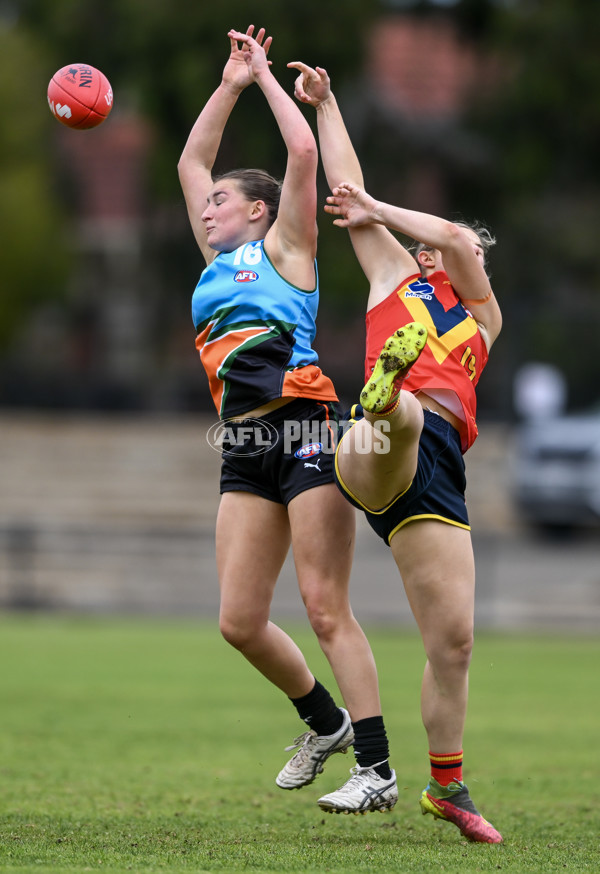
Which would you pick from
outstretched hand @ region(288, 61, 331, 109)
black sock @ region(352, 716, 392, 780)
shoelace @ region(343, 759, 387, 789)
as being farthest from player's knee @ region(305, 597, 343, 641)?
outstretched hand @ region(288, 61, 331, 109)

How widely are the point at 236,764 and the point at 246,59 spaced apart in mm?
3589

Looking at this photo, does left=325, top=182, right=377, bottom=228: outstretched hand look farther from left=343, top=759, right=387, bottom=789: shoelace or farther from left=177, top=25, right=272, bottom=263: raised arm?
left=343, top=759, right=387, bottom=789: shoelace

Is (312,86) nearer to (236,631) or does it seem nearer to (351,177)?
(351,177)

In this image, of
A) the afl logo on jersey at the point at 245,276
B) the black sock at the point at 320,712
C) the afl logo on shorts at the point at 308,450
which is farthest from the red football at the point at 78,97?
the black sock at the point at 320,712

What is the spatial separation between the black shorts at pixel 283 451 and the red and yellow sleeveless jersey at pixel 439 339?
13.5 inches

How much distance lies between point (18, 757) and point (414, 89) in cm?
2926

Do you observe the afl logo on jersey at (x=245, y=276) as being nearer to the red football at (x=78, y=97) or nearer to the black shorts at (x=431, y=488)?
the black shorts at (x=431, y=488)

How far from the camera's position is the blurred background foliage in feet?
82.1

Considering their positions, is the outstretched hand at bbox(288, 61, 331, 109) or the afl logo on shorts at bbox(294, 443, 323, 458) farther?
the outstretched hand at bbox(288, 61, 331, 109)

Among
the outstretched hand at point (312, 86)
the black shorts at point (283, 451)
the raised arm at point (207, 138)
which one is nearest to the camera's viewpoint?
the black shorts at point (283, 451)

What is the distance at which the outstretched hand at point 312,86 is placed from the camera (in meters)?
4.95

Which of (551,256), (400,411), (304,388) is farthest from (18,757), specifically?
(551,256)

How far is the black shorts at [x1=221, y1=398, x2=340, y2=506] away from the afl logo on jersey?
0.50 meters

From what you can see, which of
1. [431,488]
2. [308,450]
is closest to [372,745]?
[431,488]
